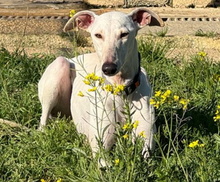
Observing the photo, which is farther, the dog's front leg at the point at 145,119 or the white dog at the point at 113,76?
the dog's front leg at the point at 145,119

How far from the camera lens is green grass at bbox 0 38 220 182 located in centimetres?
405

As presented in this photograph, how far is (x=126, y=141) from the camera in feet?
13.5

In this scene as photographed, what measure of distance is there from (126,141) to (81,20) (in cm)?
146

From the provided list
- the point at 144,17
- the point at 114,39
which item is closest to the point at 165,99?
the point at 114,39

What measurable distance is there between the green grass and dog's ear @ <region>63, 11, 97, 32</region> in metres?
0.72

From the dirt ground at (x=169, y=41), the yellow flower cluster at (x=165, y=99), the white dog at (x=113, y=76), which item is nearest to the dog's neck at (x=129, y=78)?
the white dog at (x=113, y=76)

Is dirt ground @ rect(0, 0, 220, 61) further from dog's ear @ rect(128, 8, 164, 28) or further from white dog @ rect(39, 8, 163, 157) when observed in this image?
dog's ear @ rect(128, 8, 164, 28)

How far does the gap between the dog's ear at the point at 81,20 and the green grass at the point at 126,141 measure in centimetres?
72

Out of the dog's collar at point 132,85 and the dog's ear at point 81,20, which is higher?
the dog's ear at point 81,20

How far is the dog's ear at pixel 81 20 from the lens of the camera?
5184 millimetres

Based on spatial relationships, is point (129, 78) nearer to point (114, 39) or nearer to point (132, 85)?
point (132, 85)

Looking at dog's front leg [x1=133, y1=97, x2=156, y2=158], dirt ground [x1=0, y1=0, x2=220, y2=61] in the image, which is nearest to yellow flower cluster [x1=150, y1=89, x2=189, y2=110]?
dog's front leg [x1=133, y1=97, x2=156, y2=158]

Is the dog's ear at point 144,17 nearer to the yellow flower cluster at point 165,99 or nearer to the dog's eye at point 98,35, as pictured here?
the dog's eye at point 98,35

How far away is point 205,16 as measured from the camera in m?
9.91
